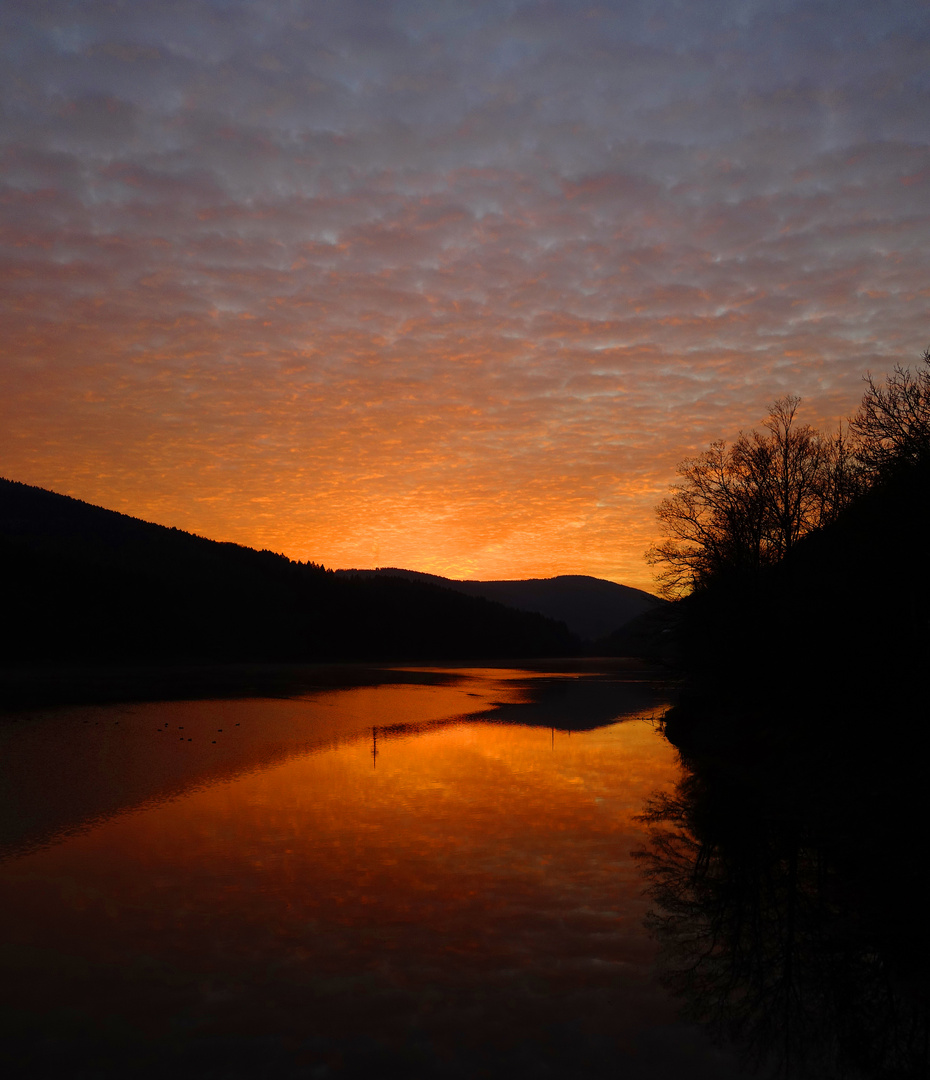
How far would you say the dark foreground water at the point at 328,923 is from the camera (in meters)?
8.57

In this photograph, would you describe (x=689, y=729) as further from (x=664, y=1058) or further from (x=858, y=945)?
(x=664, y=1058)

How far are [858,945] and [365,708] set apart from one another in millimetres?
42399

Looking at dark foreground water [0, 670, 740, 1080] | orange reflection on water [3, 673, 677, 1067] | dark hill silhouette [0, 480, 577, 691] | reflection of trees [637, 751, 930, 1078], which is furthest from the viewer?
dark hill silhouette [0, 480, 577, 691]

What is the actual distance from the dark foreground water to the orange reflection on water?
0.15 ft

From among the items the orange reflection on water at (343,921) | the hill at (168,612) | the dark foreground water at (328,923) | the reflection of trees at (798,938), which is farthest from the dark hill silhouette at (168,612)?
the reflection of trees at (798,938)

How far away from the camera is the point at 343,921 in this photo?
40.4ft

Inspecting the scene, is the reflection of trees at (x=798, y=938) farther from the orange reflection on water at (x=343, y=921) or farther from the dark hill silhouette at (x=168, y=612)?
the dark hill silhouette at (x=168, y=612)

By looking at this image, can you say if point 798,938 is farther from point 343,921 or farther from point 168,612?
point 168,612

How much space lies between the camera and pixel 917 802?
16.4 metres

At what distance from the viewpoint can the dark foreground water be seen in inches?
337

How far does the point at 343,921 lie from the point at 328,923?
24 cm

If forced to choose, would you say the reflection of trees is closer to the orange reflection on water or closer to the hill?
the orange reflection on water

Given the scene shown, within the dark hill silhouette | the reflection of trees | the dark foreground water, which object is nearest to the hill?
the dark hill silhouette

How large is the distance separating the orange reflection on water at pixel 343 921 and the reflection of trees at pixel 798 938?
74 centimetres
